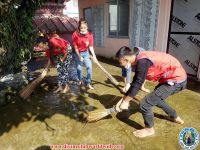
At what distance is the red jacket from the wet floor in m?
1.05

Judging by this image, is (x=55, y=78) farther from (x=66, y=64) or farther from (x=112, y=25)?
(x=112, y=25)

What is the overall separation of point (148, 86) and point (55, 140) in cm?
347

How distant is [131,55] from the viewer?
330 centimetres

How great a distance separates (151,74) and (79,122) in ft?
5.98

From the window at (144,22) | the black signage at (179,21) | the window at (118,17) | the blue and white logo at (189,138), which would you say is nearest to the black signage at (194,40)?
the black signage at (179,21)

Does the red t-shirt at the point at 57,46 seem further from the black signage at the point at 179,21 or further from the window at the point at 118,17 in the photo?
the window at the point at 118,17

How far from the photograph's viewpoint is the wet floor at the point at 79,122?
3.81m

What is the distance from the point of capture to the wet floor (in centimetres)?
381

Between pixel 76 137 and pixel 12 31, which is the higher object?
pixel 12 31

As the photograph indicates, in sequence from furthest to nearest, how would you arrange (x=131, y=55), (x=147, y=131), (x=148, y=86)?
1. (x=148, y=86)
2. (x=147, y=131)
3. (x=131, y=55)

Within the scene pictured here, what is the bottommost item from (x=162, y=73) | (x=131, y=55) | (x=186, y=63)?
(x=186, y=63)

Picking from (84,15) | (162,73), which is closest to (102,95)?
(162,73)

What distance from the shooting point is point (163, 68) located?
137 inches

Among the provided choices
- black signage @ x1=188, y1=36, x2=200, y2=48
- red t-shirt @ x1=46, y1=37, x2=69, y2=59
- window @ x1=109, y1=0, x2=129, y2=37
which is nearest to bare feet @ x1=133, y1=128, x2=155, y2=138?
red t-shirt @ x1=46, y1=37, x2=69, y2=59
